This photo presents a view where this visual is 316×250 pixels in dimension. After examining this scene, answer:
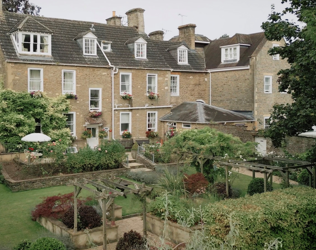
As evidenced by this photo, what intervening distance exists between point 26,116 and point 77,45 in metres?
7.17

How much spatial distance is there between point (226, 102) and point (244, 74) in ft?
9.69

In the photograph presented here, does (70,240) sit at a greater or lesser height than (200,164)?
lesser

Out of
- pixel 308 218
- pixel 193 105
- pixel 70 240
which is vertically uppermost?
pixel 193 105

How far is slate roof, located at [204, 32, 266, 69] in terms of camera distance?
3241cm

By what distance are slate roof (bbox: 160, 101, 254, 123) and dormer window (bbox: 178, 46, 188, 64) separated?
4665mm

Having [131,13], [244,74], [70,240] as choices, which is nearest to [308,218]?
[70,240]

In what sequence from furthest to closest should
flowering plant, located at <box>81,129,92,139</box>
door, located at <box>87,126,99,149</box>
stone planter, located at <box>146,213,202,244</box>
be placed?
door, located at <box>87,126,99,149</box> → flowering plant, located at <box>81,129,92,139</box> → stone planter, located at <box>146,213,202,244</box>

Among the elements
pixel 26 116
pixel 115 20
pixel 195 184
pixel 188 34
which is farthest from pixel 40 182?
pixel 188 34

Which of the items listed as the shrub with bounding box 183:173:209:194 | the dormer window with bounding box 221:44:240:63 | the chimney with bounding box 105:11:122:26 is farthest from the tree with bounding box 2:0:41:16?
the shrub with bounding box 183:173:209:194

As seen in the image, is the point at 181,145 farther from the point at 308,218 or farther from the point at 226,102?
the point at 226,102

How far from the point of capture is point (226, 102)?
34.1 metres

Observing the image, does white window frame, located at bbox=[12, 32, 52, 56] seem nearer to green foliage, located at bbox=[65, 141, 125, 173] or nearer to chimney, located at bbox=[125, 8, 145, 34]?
green foliage, located at bbox=[65, 141, 125, 173]

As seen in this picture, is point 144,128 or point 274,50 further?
point 144,128

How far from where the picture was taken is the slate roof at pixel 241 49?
32406mm
